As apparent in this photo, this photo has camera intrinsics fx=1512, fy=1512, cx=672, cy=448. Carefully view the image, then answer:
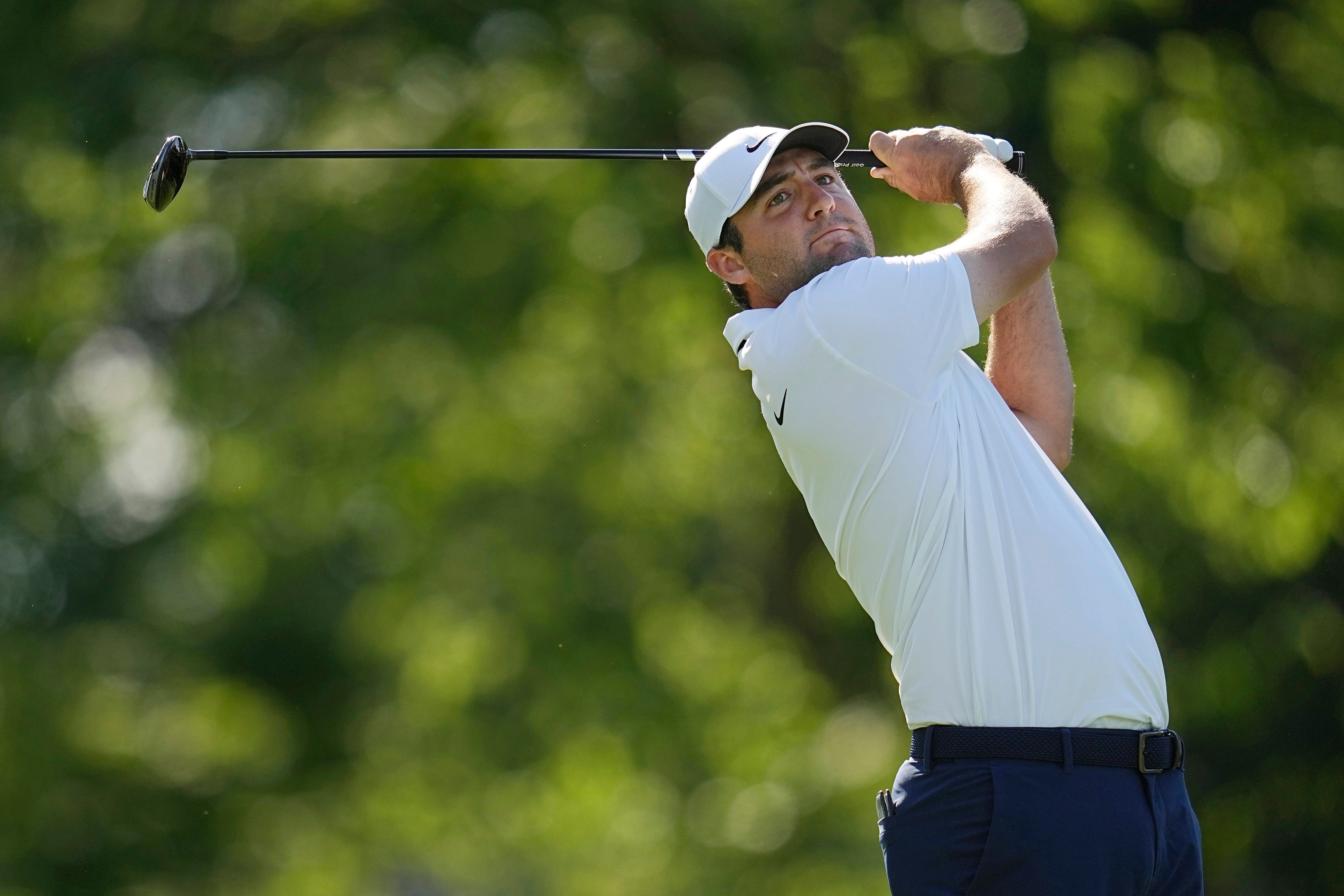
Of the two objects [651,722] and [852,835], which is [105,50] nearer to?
[651,722]

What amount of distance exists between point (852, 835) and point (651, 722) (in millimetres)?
1102

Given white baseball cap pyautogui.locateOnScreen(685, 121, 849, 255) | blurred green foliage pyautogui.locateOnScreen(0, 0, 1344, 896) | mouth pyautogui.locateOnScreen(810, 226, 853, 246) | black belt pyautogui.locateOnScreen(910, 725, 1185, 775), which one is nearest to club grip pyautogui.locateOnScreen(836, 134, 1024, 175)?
white baseball cap pyautogui.locateOnScreen(685, 121, 849, 255)

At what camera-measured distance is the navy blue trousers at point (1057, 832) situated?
2.05 metres

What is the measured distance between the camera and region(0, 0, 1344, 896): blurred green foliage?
6.91 m

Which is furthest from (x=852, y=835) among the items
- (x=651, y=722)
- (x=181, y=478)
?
(x=181, y=478)

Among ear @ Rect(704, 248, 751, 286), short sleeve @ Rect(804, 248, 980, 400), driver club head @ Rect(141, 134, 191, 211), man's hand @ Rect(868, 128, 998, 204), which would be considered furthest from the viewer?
driver club head @ Rect(141, 134, 191, 211)

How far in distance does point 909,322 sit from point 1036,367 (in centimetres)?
58

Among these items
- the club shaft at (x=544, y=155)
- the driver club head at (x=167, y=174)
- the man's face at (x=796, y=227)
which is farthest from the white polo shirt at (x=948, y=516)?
the driver club head at (x=167, y=174)

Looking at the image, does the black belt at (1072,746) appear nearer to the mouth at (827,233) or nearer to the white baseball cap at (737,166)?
the mouth at (827,233)

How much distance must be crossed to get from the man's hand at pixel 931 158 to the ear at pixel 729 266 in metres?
0.30

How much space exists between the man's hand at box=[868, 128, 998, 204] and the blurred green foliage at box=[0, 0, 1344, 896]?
4.23 m

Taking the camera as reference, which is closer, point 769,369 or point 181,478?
point 769,369

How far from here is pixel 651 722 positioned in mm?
7309

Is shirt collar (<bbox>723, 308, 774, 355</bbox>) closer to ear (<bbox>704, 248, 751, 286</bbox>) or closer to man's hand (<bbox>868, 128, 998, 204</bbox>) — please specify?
ear (<bbox>704, 248, 751, 286</bbox>)
